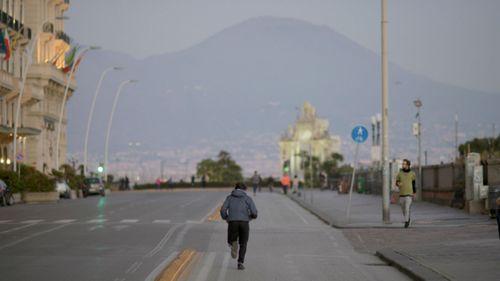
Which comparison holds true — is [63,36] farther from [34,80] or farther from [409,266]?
[409,266]

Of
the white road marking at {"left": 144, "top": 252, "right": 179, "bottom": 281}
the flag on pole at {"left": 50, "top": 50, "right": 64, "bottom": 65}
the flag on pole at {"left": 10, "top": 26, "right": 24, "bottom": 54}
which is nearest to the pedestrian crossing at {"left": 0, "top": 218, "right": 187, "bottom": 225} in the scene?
the white road marking at {"left": 144, "top": 252, "right": 179, "bottom": 281}

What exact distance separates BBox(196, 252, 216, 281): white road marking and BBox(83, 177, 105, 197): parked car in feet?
223

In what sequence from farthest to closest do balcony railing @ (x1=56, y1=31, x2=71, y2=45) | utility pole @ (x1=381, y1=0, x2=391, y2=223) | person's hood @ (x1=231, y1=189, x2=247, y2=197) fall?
balcony railing @ (x1=56, y1=31, x2=71, y2=45), utility pole @ (x1=381, y1=0, x2=391, y2=223), person's hood @ (x1=231, y1=189, x2=247, y2=197)

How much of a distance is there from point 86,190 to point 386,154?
57.5 metres

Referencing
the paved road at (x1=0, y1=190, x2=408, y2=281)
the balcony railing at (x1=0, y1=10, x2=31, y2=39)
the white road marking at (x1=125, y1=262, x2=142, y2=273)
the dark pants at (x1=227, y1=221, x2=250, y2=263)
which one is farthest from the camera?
the balcony railing at (x1=0, y1=10, x2=31, y2=39)

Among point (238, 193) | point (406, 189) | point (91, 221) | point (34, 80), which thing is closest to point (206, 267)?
point (238, 193)

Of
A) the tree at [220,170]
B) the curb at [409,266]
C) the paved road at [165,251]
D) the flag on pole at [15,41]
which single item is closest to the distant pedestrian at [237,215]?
the paved road at [165,251]

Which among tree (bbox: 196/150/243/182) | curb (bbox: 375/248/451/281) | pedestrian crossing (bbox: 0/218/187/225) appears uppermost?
tree (bbox: 196/150/243/182)

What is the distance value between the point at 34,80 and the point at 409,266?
281 ft

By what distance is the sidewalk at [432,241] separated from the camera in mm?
18094

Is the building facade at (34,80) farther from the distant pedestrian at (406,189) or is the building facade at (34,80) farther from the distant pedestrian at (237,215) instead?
the distant pedestrian at (237,215)

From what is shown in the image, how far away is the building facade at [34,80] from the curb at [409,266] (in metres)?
62.1

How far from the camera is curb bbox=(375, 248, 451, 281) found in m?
17.0

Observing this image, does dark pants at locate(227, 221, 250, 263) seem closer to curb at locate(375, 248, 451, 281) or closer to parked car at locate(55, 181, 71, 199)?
curb at locate(375, 248, 451, 281)
